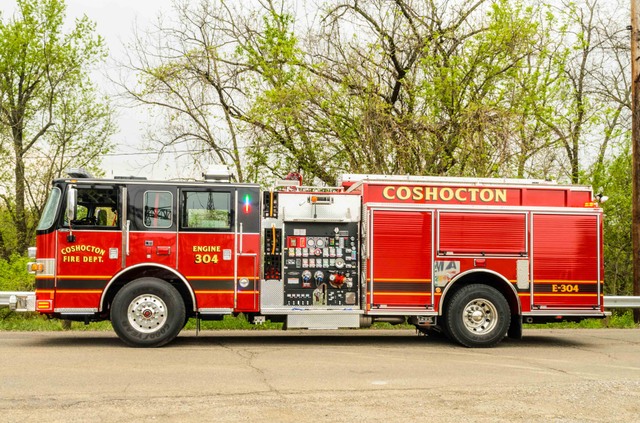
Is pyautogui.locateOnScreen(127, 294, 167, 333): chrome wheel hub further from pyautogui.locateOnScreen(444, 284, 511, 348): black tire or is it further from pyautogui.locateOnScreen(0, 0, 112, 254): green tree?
pyautogui.locateOnScreen(0, 0, 112, 254): green tree

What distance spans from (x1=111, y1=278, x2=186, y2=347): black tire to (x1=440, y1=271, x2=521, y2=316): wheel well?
411 centimetres

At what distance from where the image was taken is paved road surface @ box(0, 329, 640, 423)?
662 cm

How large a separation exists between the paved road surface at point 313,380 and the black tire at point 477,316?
0.78ft

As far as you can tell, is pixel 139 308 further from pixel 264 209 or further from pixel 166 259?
pixel 264 209

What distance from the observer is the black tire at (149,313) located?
35.2 ft

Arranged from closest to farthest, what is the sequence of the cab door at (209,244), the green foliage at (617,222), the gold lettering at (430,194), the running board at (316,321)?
the cab door at (209,244) < the running board at (316,321) < the gold lettering at (430,194) < the green foliage at (617,222)

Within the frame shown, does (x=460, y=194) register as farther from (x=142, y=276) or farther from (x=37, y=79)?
(x=37, y=79)

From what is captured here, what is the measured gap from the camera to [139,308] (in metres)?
10.8

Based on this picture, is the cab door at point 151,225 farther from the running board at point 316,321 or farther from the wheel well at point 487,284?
the wheel well at point 487,284

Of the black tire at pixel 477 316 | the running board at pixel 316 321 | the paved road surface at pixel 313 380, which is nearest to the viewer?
the paved road surface at pixel 313 380

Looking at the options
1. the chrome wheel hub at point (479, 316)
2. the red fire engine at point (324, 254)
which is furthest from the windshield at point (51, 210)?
the chrome wheel hub at point (479, 316)

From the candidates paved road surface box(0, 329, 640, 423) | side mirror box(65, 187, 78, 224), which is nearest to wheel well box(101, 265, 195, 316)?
paved road surface box(0, 329, 640, 423)

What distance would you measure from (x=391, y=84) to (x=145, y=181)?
10.3 m

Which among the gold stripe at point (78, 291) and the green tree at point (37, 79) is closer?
the gold stripe at point (78, 291)
